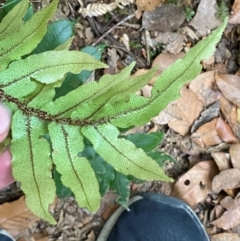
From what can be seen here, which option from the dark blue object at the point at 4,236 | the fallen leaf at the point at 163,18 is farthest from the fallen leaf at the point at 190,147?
the dark blue object at the point at 4,236

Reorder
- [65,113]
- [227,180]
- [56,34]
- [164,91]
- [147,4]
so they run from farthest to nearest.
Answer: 1. [227,180]
2. [147,4]
3. [56,34]
4. [65,113]
5. [164,91]

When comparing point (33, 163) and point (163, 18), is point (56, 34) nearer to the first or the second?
point (33, 163)

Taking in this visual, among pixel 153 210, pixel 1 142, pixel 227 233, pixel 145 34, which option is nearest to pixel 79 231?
pixel 153 210

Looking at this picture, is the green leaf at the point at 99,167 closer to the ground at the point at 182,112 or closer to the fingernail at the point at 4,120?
the fingernail at the point at 4,120

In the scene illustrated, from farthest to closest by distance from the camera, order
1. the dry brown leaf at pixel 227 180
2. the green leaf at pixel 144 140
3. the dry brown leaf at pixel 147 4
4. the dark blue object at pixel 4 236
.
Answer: the dry brown leaf at pixel 227 180 < the dry brown leaf at pixel 147 4 < the dark blue object at pixel 4 236 < the green leaf at pixel 144 140

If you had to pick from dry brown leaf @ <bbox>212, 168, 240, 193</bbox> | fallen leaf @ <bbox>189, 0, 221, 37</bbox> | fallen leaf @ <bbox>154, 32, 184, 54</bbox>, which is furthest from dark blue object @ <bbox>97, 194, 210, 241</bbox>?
fallen leaf @ <bbox>189, 0, 221, 37</bbox>

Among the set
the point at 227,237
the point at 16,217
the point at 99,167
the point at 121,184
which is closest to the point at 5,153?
the point at 99,167
